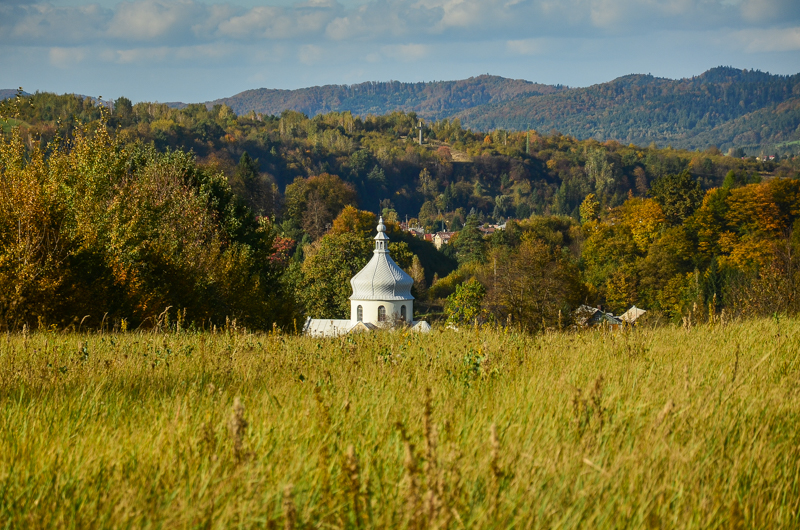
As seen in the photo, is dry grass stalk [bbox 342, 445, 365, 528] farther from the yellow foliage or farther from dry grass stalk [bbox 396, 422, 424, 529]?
the yellow foliage

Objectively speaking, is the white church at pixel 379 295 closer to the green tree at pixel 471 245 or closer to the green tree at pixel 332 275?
the green tree at pixel 332 275

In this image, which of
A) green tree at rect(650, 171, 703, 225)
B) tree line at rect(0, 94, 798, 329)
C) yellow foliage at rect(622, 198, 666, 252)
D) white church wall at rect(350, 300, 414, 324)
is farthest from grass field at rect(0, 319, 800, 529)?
green tree at rect(650, 171, 703, 225)

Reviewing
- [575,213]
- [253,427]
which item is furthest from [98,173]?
[575,213]

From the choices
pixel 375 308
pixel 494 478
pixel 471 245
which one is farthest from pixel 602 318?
pixel 471 245

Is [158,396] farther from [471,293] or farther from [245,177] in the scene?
[245,177]

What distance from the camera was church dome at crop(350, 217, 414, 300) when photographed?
4756cm

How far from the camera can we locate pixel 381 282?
156 feet

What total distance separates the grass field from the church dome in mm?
41984

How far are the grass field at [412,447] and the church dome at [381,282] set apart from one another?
138 ft

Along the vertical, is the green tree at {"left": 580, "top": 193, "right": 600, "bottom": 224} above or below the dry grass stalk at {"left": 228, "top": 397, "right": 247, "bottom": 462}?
below

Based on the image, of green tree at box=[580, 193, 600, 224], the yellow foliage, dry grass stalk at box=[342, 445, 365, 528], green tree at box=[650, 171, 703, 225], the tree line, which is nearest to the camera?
dry grass stalk at box=[342, 445, 365, 528]

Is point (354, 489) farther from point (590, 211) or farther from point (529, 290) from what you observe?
point (590, 211)

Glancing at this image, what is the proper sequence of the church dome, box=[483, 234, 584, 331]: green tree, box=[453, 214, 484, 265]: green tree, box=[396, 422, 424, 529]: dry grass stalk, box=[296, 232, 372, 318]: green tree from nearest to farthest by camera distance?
box=[396, 422, 424, 529]: dry grass stalk < box=[483, 234, 584, 331]: green tree < the church dome < box=[296, 232, 372, 318]: green tree < box=[453, 214, 484, 265]: green tree

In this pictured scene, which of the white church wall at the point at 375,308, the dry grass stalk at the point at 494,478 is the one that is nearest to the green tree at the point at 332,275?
the white church wall at the point at 375,308
